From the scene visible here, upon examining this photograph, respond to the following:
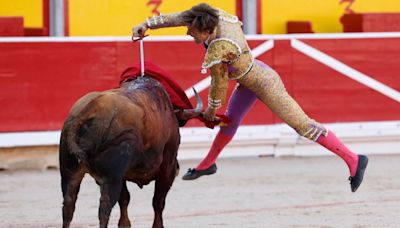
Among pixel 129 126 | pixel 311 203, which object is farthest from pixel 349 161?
pixel 129 126

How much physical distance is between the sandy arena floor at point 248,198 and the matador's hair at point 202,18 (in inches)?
54.0

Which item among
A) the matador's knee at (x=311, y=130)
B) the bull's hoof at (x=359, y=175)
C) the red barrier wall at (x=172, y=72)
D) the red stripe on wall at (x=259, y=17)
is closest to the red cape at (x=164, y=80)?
the matador's knee at (x=311, y=130)

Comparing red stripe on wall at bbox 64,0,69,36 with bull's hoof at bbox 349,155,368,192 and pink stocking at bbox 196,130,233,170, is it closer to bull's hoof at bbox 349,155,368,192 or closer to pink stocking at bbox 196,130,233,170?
pink stocking at bbox 196,130,233,170

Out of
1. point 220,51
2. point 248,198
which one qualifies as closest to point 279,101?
point 220,51

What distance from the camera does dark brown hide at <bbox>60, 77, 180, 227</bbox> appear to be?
5.40 meters

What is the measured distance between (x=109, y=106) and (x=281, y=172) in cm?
416

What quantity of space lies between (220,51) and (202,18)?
209 millimetres

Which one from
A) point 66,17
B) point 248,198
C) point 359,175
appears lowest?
point 248,198

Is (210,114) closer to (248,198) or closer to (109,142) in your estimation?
(109,142)

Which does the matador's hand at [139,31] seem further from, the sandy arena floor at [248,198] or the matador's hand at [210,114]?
the sandy arena floor at [248,198]

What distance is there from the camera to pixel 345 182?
8805 mm

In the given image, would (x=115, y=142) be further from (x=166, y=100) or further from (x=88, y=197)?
(x=88, y=197)

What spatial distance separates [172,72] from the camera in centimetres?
1000

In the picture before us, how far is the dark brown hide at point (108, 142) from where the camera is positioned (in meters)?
5.40
